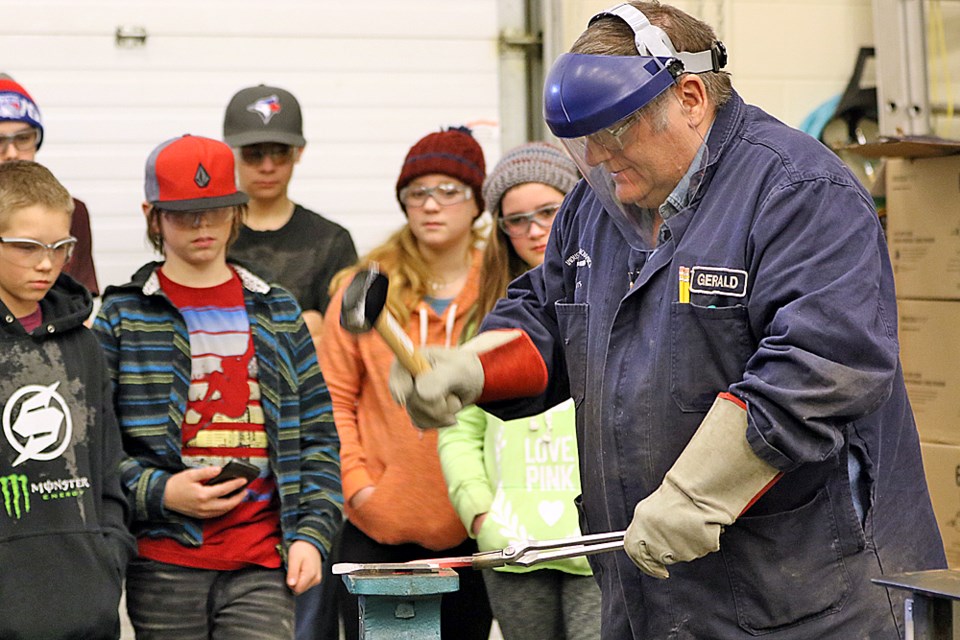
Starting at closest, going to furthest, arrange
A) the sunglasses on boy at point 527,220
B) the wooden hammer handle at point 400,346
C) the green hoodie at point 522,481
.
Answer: the wooden hammer handle at point 400,346 < the green hoodie at point 522,481 < the sunglasses on boy at point 527,220

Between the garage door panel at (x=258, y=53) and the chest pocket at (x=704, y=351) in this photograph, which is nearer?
the chest pocket at (x=704, y=351)

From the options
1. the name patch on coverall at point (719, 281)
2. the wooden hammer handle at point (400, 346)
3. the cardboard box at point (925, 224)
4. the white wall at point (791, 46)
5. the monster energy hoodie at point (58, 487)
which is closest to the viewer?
the name patch on coverall at point (719, 281)

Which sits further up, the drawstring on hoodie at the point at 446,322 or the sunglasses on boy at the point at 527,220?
the sunglasses on boy at the point at 527,220

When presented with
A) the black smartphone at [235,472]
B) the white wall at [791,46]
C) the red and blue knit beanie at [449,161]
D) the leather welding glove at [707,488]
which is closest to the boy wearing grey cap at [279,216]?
the red and blue knit beanie at [449,161]

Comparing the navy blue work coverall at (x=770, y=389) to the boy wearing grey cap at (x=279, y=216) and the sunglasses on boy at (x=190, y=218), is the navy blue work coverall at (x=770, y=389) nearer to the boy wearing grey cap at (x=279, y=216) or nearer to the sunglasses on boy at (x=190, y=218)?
the sunglasses on boy at (x=190, y=218)

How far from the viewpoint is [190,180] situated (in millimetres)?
3396

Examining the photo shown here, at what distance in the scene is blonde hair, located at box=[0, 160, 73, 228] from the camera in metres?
3.06

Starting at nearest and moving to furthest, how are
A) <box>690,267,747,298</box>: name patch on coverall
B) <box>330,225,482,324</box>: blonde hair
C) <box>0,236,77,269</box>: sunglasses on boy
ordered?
<box>690,267,747,298</box>: name patch on coverall
<box>0,236,77,269</box>: sunglasses on boy
<box>330,225,482,324</box>: blonde hair

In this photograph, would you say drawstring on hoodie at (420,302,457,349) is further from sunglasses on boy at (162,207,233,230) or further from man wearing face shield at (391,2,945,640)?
man wearing face shield at (391,2,945,640)

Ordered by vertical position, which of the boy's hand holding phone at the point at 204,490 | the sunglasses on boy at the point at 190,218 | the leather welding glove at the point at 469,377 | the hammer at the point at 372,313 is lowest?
the boy's hand holding phone at the point at 204,490

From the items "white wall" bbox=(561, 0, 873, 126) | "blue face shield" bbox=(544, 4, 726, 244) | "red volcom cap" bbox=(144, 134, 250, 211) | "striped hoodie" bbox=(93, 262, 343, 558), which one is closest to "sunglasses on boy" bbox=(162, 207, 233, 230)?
"red volcom cap" bbox=(144, 134, 250, 211)

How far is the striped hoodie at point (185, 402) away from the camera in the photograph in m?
3.25

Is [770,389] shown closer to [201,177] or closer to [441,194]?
[201,177]

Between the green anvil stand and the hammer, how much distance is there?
15.1 inches
